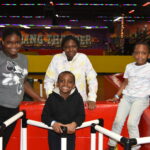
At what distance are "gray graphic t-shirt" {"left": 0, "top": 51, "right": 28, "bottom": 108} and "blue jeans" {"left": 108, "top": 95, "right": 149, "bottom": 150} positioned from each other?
97 cm

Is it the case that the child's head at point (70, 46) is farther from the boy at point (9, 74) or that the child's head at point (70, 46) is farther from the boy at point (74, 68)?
the boy at point (9, 74)

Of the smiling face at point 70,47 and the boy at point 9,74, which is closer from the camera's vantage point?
the boy at point 9,74

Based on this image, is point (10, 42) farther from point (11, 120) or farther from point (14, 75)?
point (11, 120)

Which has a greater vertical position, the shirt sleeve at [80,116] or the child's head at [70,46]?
the child's head at [70,46]

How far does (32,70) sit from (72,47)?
7.02m

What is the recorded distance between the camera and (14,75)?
2240mm

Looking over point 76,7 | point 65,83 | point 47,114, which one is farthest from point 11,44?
point 76,7

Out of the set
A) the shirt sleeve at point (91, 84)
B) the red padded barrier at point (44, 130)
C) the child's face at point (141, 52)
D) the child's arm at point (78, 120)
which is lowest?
the red padded barrier at point (44, 130)

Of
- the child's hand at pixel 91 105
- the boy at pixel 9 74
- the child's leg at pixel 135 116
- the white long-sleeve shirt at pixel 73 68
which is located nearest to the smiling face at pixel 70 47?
the white long-sleeve shirt at pixel 73 68

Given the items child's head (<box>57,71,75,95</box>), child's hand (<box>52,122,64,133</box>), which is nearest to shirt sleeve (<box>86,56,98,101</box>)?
child's head (<box>57,71,75,95</box>)

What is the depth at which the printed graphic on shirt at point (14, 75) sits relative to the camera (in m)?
2.20

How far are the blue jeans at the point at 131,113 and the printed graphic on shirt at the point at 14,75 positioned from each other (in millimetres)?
972

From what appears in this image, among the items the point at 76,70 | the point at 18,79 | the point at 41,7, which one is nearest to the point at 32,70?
the point at 76,70

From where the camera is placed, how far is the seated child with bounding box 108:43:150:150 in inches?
101
